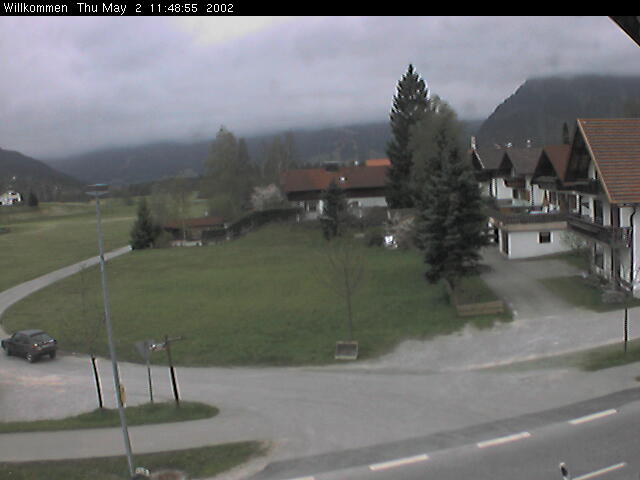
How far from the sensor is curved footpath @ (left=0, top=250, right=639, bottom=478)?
1448 centimetres

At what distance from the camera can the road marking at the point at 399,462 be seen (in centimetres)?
1273

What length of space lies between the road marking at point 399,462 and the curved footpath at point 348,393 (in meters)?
0.60

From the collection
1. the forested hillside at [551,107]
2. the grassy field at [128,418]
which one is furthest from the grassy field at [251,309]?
the forested hillside at [551,107]

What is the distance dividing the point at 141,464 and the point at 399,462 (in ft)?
18.0

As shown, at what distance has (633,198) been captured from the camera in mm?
27391

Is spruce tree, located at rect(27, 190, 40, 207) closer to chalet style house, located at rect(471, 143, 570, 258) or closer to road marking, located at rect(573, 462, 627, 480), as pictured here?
chalet style house, located at rect(471, 143, 570, 258)

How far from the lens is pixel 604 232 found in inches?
1160

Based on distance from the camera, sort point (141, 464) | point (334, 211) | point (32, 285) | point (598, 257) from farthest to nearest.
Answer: point (334, 211)
point (32, 285)
point (598, 257)
point (141, 464)

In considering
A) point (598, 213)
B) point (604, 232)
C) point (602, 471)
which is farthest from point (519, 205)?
point (602, 471)

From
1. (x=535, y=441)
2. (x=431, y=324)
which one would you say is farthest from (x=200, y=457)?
(x=431, y=324)

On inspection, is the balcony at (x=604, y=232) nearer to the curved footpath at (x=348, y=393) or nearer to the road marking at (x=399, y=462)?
the curved footpath at (x=348, y=393)

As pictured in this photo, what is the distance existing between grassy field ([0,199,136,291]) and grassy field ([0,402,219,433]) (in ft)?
108

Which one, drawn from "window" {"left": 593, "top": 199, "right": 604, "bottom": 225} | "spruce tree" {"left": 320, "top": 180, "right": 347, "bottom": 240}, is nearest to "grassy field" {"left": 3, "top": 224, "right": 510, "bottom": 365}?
"spruce tree" {"left": 320, "top": 180, "right": 347, "bottom": 240}

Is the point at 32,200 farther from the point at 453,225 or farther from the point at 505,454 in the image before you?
the point at 505,454
